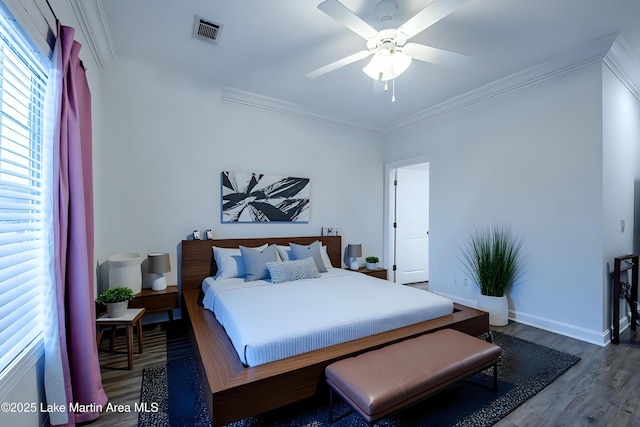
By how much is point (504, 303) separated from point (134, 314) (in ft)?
12.3

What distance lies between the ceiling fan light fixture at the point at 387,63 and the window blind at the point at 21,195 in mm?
2073

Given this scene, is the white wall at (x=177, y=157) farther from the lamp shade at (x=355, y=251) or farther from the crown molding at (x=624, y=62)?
the crown molding at (x=624, y=62)

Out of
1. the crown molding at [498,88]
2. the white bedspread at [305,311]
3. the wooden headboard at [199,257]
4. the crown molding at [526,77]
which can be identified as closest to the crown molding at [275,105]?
the crown molding at [498,88]

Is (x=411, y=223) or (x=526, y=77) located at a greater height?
(x=526, y=77)

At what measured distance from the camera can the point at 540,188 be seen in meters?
3.14

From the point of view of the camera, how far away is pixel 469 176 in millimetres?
3844

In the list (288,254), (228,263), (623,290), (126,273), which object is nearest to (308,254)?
(288,254)

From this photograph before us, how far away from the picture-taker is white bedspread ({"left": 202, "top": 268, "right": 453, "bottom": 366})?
184cm

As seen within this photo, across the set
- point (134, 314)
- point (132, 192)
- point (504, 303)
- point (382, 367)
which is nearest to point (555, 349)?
point (504, 303)

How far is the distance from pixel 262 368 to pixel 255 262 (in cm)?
165

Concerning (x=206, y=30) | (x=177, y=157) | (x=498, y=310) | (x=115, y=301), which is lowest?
(x=498, y=310)

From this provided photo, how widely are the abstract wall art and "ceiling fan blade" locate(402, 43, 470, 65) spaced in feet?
7.76

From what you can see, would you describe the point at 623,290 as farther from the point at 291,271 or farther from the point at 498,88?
the point at 291,271

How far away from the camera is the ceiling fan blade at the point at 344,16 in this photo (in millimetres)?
1652
